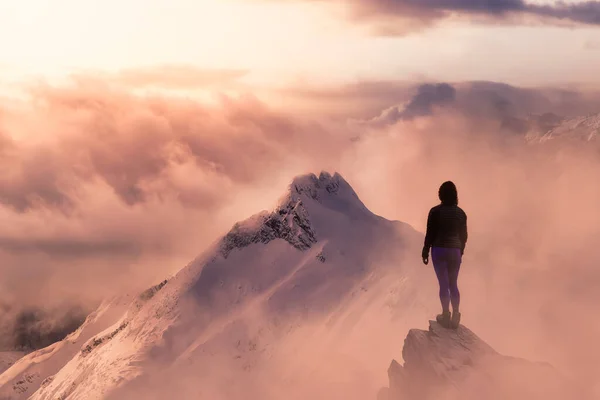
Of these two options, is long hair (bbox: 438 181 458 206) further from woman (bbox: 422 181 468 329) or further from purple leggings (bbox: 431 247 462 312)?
purple leggings (bbox: 431 247 462 312)

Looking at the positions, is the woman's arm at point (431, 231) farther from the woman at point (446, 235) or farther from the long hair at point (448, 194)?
the long hair at point (448, 194)

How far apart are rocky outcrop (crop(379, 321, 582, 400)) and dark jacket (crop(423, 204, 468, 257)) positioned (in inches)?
155

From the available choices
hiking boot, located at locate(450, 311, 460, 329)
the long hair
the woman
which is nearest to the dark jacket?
the woman

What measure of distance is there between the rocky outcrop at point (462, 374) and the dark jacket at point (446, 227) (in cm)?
394

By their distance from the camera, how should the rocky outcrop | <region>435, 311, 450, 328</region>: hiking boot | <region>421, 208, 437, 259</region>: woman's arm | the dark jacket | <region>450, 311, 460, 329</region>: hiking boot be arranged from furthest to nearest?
<region>435, 311, 450, 328</region>: hiking boot
<region>450, 311, 460, 329</region>: hiking boot
<region>421, 208, 437, 259</region>: woman's arm
the dark jacket
the rocky outcrop

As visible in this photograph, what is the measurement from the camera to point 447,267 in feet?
105

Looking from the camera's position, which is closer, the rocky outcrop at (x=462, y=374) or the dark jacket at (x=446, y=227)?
the rocky outcrop at (x=462, y=374)

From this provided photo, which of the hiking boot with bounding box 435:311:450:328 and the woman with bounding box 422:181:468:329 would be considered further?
the hiking boot with bounding box 435:311:450:328

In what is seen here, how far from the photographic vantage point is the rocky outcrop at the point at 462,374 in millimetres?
29609

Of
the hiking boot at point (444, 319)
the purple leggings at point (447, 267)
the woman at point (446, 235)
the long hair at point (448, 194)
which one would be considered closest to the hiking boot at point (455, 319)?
the hiking boot at point (444, 319)

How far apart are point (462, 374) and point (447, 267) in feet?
13.5

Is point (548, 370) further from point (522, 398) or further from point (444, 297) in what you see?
point (444, 297)

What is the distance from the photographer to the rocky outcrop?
29.6 metres

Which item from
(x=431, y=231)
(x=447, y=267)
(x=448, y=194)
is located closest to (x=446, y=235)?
(x=431, y=231)
